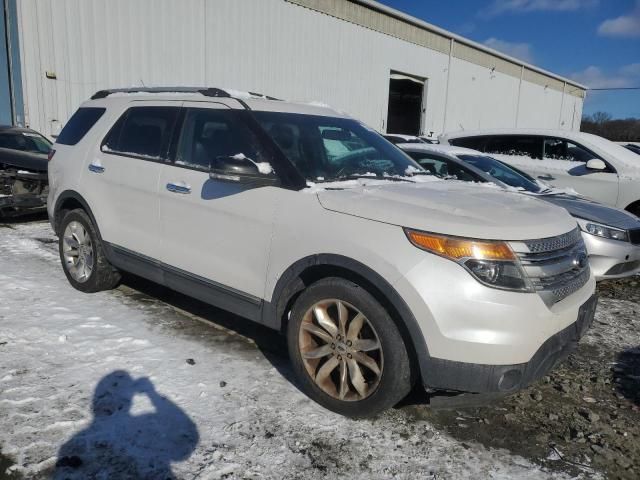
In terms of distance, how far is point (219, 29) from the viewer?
43.2 ft

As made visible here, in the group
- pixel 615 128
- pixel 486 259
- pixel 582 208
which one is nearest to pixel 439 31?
pixel 582 208

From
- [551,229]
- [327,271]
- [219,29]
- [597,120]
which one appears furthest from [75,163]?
[597,120]

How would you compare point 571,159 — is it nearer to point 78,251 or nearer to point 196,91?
point 196,91

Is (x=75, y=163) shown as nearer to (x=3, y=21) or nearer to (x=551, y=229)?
(x=551, y=229)

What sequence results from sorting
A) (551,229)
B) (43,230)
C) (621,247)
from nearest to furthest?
1. (551,229)
2. (621,247)
3. (43,230)

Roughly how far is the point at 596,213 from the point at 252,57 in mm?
11144

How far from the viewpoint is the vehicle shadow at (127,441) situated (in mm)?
2338

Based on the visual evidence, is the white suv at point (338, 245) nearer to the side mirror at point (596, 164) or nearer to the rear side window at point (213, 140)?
the rear side window at point (213, 140)

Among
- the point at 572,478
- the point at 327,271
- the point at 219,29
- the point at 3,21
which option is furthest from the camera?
the point at 219,29

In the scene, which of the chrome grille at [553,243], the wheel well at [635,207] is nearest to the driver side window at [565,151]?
the wheel well at [635,207]

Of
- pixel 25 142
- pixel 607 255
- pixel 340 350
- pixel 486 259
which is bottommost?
pixel 340 350

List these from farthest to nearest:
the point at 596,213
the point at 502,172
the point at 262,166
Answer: the point at 502,172 < the point at 596,213 < the point at 262,166

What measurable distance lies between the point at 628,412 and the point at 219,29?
42.1ft

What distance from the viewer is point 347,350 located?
278 centimetres
